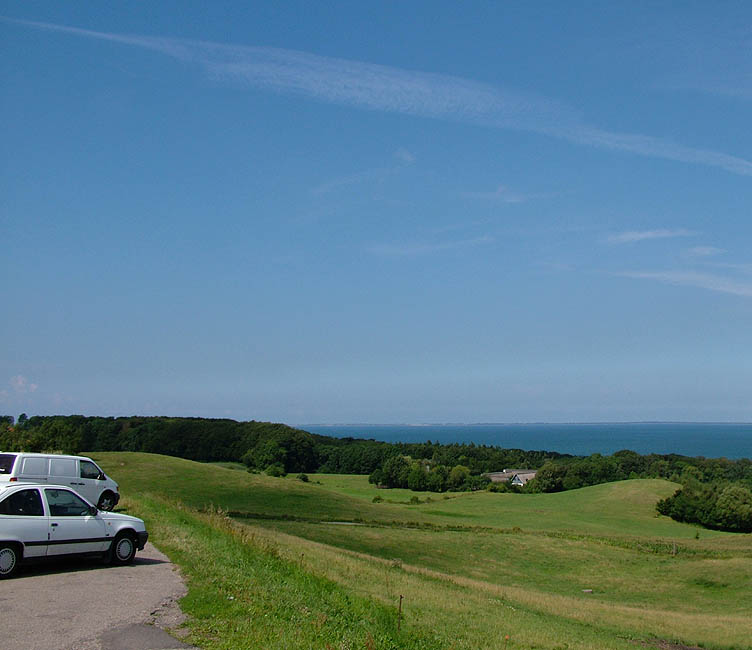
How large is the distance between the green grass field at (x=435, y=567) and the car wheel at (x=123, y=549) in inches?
46.0

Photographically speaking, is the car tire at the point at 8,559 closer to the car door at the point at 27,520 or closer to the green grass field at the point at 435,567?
the car door at the point at 27,520

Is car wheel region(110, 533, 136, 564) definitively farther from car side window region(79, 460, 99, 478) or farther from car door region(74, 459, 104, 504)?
car side window region(79, 460, 99, 478)

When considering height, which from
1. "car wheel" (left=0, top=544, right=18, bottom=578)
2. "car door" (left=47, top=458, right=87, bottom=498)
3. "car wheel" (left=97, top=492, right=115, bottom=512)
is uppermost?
"car door" (left=47, top=458, right=87, bottom=498)

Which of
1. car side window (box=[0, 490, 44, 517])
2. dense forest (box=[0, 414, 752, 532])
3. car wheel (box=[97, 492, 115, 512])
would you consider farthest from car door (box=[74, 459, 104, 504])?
dense forest (box=[0, 414, 752, 532])

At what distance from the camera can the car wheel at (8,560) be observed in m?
12.8

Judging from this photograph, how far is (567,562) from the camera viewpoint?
1934 inches

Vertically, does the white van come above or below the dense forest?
above

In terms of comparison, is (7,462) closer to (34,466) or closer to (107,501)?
(34,466)

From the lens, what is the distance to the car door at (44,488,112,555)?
13.8 m

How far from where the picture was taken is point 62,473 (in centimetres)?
2239

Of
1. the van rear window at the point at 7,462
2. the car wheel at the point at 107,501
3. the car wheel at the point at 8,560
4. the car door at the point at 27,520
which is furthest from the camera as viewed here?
the car wheel at the point at 107,501

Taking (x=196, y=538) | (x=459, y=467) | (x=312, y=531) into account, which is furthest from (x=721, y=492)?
(x=196, y=538)

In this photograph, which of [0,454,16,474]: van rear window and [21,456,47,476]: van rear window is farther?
[21,456,47,476]: van rear window

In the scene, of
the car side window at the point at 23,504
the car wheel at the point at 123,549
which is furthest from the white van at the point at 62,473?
the car side window at the point at 23,504
